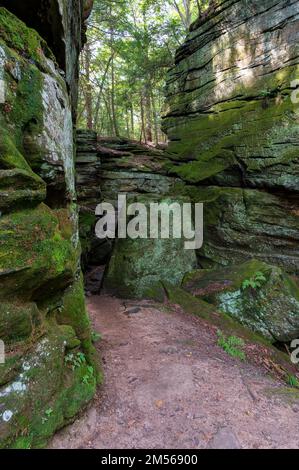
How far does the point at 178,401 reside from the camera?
394 centimetres

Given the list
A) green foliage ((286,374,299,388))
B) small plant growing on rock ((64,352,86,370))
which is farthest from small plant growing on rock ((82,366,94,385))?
green foliage ((286,374,299,388))

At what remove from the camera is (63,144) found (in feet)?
14.8

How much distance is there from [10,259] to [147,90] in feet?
57.9

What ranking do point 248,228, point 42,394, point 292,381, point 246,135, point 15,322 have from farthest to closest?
1. point 246,135
2. point 248,228
3. point 292,381
4. point 42,394
5. point 15,322

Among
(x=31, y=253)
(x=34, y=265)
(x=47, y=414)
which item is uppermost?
(x=31, y=253)

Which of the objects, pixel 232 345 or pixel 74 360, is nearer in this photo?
pixel 74 360

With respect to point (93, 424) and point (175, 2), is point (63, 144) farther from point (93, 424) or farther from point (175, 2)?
point (175, 2)

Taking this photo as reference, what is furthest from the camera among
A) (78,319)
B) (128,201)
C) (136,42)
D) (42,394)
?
(136,42)

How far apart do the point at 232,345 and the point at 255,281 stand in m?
2.03

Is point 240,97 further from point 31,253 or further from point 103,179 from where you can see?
point 31,253

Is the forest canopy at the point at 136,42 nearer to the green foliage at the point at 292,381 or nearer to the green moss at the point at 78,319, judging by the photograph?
the green moss at the point at 78,319

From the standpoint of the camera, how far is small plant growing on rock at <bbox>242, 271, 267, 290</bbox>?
731 centimetres

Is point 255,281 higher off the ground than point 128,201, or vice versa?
point 128,201

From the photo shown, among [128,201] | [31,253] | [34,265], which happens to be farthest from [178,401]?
[128,201]
